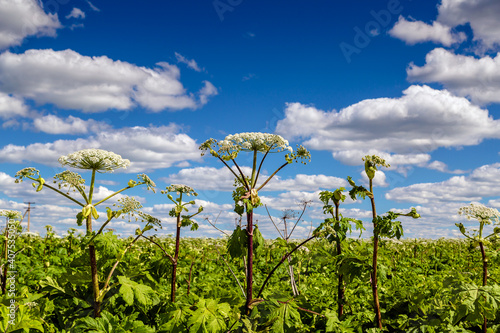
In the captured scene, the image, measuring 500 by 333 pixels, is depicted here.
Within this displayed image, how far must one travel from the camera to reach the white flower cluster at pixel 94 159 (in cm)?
472

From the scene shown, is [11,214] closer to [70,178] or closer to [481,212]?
[70,178]

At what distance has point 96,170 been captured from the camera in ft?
16.1

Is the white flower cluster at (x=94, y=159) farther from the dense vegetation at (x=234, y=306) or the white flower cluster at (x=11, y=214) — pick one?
the white flower cluster at (x=11, y=214)

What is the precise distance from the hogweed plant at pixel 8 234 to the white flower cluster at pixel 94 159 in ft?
7.18

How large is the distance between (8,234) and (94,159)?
2733 millimetres

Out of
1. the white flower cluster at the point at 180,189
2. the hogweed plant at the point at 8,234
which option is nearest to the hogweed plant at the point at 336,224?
the white flower cluster at the point at 180,189

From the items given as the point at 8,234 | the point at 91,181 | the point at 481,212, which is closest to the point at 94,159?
the point at 91,181

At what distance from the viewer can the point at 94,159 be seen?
4.77m

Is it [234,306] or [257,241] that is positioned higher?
[257,241]

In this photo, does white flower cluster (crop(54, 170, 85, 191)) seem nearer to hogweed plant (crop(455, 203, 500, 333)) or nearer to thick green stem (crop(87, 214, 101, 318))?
thick green stem (crop(87, 214, 101, 318))

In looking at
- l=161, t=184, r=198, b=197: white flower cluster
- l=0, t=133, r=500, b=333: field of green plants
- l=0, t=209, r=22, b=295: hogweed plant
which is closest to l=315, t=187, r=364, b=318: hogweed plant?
l=0, t=133, r=500, b=333: field of green plants

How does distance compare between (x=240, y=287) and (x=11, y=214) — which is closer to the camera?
(x=240, y=287)

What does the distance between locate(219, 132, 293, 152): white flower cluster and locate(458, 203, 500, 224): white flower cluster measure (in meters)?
2.61

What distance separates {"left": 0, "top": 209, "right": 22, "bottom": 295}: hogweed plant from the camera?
5.95 metres
